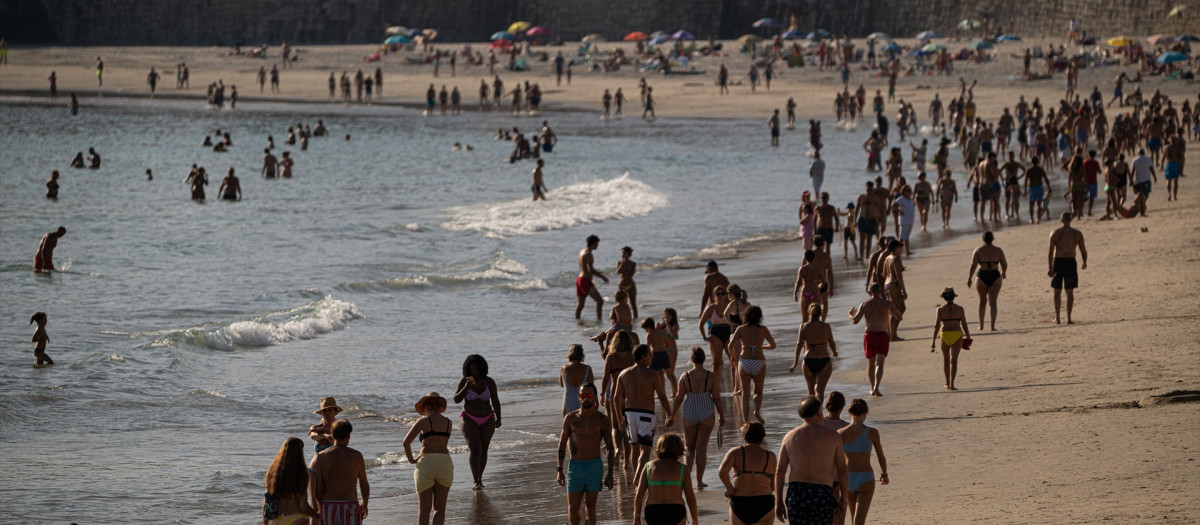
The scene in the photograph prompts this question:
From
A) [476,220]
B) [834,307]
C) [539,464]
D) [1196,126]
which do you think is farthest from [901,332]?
[1196,126]

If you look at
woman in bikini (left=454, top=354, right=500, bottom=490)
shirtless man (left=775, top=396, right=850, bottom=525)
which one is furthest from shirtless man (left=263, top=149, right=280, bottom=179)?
shirtless man (left=775, top=396, right=850, bottom=525)

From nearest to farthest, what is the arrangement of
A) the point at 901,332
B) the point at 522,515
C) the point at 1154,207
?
the point at 522,515 < the point at 901,332 < the point at 1154,207

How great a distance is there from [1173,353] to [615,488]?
6.02m

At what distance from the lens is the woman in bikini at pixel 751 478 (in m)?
7.80

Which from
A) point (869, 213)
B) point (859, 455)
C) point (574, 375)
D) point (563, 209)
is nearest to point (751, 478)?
point (859, 455)

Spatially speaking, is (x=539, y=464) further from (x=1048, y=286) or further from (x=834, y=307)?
(x=1048, y=286)

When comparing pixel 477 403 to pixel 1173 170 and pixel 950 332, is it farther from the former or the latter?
pixel 1173 170

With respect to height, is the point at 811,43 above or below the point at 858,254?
above

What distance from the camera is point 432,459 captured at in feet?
31.3

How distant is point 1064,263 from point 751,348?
219 inches

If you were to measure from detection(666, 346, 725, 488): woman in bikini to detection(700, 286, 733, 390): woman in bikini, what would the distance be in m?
3.00

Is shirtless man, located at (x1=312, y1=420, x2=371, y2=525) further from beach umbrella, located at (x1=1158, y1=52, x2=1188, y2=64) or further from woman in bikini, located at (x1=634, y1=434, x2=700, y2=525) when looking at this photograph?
beach umbrella, located at (x1=1158, y1=52, x2=1188, y2=64)

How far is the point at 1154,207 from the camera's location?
81.9ft

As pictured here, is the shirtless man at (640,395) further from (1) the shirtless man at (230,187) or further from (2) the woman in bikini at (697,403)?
(1) the shirtless man at (230,187)
